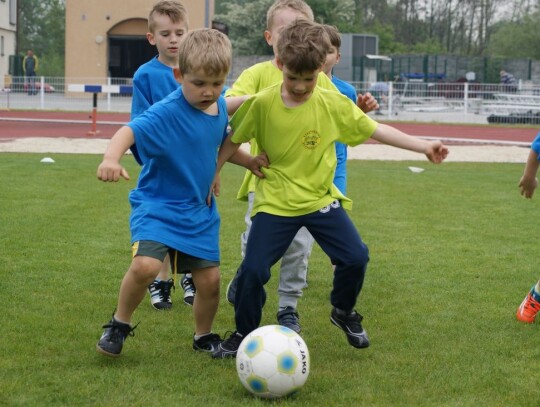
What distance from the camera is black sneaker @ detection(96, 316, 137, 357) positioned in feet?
15.1

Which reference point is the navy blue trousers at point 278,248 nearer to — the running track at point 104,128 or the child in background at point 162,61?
the child in background at point 162,61

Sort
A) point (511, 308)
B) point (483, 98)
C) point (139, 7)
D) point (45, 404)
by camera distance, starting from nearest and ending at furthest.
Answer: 1. point (45, 404)
2. point (511, 308)
3. point (483, 98)
4. point (139, 7)

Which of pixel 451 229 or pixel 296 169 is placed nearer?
pixel 296 169

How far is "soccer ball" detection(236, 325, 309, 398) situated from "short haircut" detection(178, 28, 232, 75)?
1.29 meters

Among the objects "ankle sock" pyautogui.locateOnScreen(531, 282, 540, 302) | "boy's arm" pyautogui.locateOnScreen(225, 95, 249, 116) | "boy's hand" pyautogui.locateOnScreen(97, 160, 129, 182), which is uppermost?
"boy's arm" pyautogui.locateOnScreen(225, 95, 249, 116)

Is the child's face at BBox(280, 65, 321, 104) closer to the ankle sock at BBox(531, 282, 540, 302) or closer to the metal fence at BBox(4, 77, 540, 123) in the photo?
the ankle sock at BBox(531, 282, 540, 302)

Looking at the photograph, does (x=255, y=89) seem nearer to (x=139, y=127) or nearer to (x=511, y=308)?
(x=139, y=127)

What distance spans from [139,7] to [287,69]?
38.5m

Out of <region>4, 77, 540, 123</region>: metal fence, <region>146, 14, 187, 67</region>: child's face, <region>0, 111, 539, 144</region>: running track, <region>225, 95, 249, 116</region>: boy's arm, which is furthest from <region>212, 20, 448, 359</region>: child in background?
<region>4, 77, 540, 123</region>: metal fence

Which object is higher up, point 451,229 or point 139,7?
point 139,7

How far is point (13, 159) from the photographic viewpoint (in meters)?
15.0

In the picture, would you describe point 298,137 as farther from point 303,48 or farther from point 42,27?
point 42,27

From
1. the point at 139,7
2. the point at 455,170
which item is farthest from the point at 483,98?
the point at 139,7

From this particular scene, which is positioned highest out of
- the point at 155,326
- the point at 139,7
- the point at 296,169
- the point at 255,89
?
the point at 139,7
